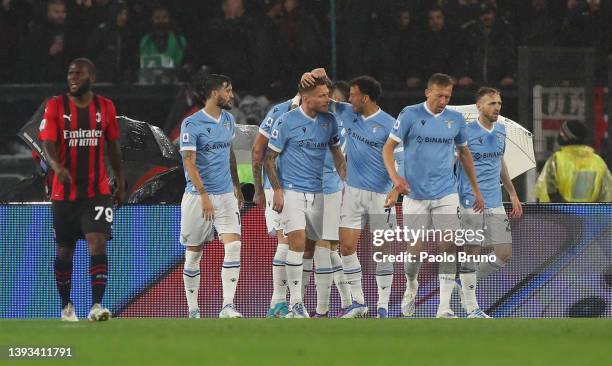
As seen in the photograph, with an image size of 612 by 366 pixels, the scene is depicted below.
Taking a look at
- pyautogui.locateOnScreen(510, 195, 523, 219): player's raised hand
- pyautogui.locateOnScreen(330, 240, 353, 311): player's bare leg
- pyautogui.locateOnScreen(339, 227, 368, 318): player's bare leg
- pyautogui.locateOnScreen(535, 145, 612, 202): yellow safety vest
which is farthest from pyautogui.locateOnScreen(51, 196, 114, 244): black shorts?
pyautogui.locateOnScreen(535, 145, 612, 202): yellow safety vest

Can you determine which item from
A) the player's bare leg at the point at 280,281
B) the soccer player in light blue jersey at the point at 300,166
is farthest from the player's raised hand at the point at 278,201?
the player's bare leg at the point at 280,281

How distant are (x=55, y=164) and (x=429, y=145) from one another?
324 centimetres

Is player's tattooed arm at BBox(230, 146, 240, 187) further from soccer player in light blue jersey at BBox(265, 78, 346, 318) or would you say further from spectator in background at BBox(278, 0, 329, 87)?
spectator in background at BBox(278, 0, 329, 87)

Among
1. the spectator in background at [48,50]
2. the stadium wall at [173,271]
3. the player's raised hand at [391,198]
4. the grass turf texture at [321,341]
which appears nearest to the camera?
the grass turf texture at [321,341]

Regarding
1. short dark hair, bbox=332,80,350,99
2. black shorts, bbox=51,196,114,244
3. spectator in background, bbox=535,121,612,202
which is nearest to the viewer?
black shorts, bbox=51,196,114,244

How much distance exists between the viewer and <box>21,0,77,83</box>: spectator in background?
56.9 feet

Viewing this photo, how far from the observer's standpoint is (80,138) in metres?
10.4

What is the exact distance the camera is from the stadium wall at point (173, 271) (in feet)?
41.7

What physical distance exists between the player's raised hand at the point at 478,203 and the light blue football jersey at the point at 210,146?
6.64 ft

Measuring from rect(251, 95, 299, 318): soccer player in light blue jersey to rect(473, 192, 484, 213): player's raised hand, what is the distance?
5.24ft

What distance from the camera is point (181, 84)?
53.1 ft

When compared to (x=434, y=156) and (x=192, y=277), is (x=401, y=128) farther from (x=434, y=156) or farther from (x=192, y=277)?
(x=192, y=277)

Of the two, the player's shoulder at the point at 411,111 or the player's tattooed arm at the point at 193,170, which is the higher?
the player's shoulder at the point at 411,111

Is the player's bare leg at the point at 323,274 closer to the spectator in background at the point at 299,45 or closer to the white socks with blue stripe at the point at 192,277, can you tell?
the white socks with blue stripe at the point at 192,277
